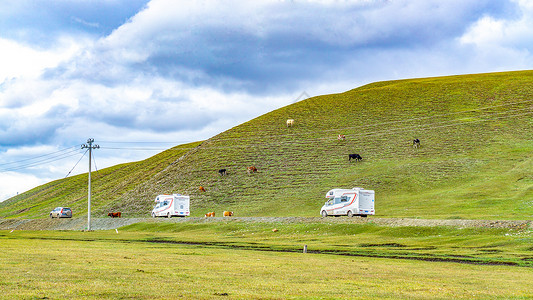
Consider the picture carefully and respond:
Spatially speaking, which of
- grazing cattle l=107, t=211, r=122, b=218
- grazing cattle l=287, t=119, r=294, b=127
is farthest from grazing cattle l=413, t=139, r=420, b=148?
grazing cattle l=107, t=211, r=122, b=218

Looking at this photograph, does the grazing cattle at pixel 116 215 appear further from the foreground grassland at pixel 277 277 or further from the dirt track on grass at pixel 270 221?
the foreground grassland at pixel 277 277

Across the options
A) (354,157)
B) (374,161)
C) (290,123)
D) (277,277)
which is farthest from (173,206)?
(277,277)

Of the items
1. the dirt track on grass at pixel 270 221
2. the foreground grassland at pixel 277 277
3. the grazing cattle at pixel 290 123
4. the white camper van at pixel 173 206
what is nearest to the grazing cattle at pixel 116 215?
the dirt track on grass at pixel 270 221

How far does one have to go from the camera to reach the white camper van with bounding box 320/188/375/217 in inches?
2373

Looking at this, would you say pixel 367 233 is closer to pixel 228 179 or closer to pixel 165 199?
pixel 165 199

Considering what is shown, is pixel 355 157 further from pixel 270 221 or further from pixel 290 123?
pixel 270 221

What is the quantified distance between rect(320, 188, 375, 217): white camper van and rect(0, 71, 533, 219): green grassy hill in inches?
122

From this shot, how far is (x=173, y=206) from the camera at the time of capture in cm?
7981

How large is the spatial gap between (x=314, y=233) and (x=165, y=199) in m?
36.6

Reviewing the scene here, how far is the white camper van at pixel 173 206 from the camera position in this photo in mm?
79938

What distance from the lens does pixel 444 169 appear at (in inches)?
3376

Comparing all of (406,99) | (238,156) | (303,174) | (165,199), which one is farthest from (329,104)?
(165,199)

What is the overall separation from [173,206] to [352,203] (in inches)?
1237

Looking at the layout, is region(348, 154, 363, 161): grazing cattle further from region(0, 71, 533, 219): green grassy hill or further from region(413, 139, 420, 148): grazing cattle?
region(413, 139, 420, 148): grazing cattle
